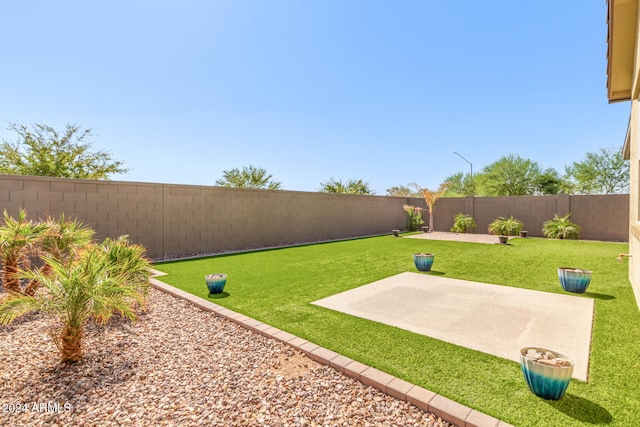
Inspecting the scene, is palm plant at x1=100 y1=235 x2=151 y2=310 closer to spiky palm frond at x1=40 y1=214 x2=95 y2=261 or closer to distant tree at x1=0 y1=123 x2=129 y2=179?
spiky palm frond at x1=40 y1=214 x2=95 y2=261

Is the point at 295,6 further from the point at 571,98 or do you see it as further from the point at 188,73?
the point at 571,98

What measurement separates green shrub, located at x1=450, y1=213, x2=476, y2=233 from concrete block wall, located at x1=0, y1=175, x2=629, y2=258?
39 cm

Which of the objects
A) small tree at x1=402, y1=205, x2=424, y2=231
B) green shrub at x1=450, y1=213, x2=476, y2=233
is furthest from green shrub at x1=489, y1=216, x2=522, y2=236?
small tree at x1=402, y1=205, x2=424, y2=231

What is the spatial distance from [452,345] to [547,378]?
3.40 ft

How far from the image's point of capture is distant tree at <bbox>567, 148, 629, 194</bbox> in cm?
2872

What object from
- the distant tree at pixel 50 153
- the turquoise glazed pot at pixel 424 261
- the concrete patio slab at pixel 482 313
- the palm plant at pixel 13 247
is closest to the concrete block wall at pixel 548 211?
the turquoise glazed pot at pixel 424 261

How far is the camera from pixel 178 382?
2.50 m

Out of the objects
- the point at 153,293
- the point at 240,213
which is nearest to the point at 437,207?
the point at 240,213

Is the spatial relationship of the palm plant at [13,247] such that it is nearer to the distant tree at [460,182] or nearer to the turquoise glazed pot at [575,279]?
the turquoise glazed pot at [575,279]

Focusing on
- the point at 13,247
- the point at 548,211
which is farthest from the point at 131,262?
the point at 548,211

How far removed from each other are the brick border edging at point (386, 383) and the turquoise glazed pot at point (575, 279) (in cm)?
421

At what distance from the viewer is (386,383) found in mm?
2354

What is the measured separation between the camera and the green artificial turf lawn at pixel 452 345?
212 cm

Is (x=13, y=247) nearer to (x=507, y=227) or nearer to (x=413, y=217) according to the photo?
(x=507, y=227)
